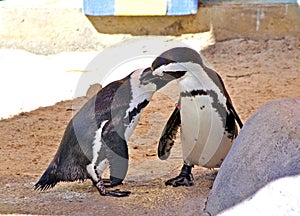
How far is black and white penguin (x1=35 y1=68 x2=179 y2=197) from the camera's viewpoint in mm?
3627

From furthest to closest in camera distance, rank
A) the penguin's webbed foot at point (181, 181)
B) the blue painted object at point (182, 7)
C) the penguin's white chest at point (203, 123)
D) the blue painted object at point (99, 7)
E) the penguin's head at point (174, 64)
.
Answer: the blue painted object at point (99, 7), the blue painted object at point (182, 7), the penguin's webbed foot at point (181, 181), the penguin's white chest at point (203, 123), the penguin's head at point (174, 64)

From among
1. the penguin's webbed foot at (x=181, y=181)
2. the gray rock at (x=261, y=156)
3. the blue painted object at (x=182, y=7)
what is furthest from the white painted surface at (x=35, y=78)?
the gray rock at (x=261, y=156)

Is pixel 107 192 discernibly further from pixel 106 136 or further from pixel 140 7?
pixel 140 7

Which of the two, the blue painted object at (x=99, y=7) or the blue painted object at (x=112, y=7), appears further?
the blue painted object at (x=99, y=7)

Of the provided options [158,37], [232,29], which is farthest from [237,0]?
[158,37]

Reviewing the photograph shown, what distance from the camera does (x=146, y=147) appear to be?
16.9 ft

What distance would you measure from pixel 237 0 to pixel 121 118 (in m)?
3.99

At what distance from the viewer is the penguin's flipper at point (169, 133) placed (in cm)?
398

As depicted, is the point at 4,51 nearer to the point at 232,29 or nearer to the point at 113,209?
the point at 232,29

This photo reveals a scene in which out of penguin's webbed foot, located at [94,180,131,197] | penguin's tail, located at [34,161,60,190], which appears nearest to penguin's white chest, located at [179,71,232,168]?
penguin's webbed foot, located at [94,180,131,197]

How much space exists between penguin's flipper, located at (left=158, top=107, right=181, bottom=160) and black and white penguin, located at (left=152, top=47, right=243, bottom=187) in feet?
0.40

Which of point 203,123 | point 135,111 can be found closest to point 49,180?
point 135,111

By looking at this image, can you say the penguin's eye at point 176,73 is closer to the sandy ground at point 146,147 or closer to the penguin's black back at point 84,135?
the penguin's black back at point 84,135

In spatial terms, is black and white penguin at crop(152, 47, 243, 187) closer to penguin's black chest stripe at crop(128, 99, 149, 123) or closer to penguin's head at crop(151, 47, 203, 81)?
penguin's head at crop(151, 47, 203, 81)
